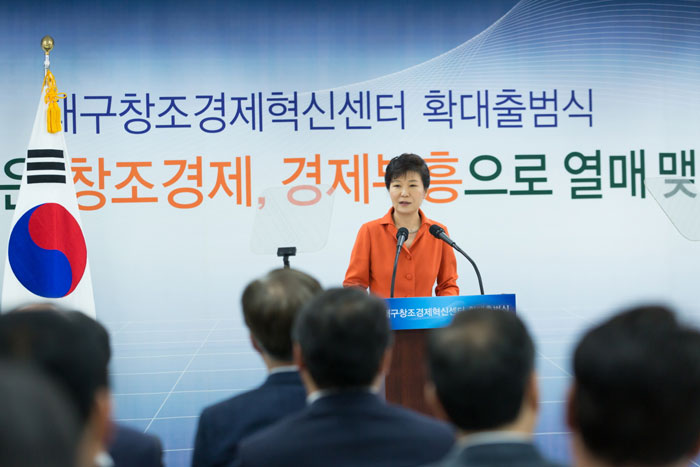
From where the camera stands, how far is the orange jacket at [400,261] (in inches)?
145

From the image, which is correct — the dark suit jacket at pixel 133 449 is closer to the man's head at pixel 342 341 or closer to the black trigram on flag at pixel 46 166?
the man's head at pixel 342 341

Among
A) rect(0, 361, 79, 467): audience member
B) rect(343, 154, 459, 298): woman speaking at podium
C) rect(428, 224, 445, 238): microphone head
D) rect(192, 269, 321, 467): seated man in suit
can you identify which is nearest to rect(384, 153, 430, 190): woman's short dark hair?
rect(343, 154, 459, 298): woman speaking at podium

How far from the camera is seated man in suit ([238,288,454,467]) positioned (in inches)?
55.5

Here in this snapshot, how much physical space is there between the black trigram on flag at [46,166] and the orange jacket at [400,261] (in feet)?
6.03

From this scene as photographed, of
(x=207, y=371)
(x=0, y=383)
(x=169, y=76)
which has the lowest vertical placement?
(x=207, y=371)

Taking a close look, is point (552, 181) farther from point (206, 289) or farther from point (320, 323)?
point (320, 323)

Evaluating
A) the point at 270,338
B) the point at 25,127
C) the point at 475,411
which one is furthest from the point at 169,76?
the point at 475,411

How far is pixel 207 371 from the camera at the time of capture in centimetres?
488

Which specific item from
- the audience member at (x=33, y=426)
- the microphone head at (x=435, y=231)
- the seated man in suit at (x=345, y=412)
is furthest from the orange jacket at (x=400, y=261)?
the audience member at (x=33, y=426)

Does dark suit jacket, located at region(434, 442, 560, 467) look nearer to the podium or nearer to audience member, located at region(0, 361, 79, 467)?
audience member, located at region(0, 361, 79, 467)

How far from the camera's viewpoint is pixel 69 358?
0.94 m

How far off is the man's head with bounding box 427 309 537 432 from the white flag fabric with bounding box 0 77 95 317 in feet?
11.0

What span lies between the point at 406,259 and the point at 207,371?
6.28ft

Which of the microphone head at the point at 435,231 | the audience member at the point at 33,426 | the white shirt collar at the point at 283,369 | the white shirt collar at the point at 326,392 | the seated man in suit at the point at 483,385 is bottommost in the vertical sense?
the white shirt collar at the point at 283,369
